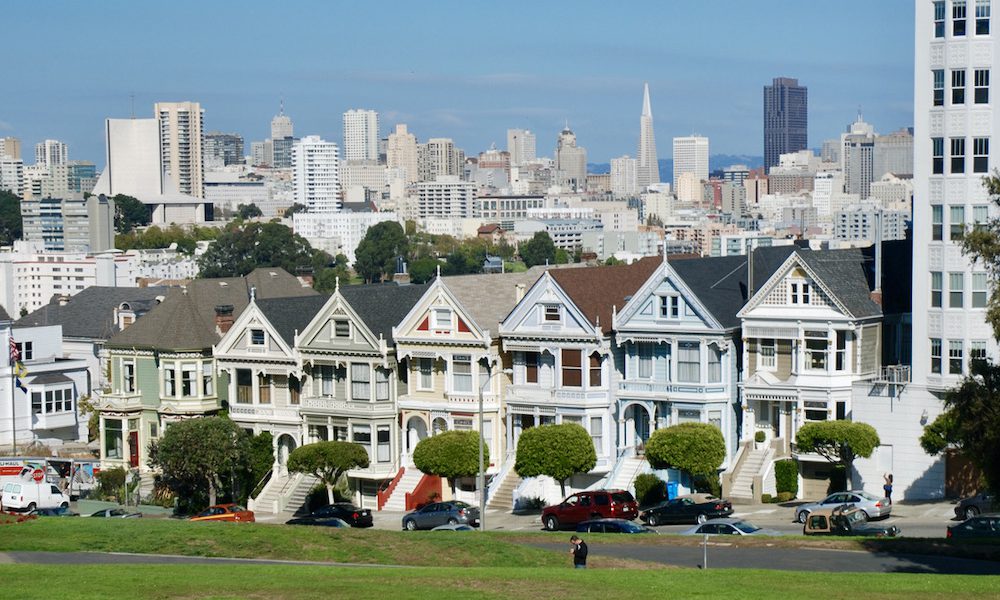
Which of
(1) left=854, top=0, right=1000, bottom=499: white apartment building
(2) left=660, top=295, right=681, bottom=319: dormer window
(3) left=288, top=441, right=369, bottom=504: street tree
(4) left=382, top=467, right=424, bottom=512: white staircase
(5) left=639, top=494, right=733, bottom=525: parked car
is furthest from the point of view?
(4) left=382, top=467, right=424, bottom=512: white staircase

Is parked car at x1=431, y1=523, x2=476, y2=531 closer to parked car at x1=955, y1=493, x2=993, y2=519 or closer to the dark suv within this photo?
the dark suv

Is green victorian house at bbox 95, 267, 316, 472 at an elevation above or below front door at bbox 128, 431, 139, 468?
above

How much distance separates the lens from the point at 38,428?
87375 millimetres

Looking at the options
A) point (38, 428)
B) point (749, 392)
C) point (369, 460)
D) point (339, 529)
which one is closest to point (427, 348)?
point (369, 460)

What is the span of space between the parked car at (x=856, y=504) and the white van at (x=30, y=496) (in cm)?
2775

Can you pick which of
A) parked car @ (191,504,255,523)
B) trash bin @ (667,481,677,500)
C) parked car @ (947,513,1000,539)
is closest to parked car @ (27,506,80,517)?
parked car @ (191,504,255,523)

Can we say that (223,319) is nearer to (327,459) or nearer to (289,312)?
(289,312)

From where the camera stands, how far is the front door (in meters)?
75.4

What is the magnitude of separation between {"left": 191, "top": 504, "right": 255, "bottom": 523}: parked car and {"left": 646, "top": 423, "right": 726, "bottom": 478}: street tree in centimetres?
1392

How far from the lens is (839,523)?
170 feet

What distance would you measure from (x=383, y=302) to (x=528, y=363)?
7761 millimetres

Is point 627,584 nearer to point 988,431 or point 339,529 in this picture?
point 988,431

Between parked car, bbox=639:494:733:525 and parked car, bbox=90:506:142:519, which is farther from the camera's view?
parked car, bbox=90:506:142:519

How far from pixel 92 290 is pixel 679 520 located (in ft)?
197
